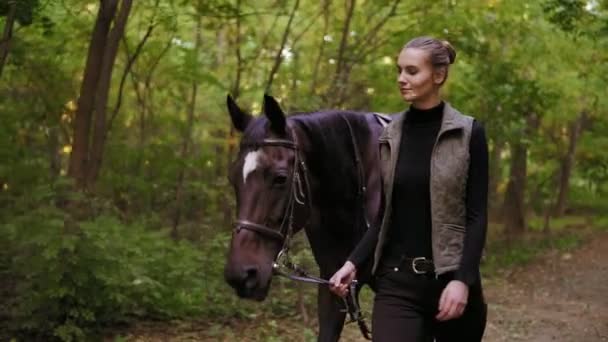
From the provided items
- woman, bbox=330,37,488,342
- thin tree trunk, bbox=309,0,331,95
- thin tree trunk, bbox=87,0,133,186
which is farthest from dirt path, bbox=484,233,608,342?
woman, bbox=330,37,488,342

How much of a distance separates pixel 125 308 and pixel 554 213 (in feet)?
63.1

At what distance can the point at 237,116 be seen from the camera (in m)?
3.84

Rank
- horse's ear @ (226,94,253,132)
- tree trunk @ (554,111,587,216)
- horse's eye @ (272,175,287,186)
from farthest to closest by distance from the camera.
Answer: tree trunk @ (554,111,587,216), horse's ear @ (226,94,253,132), horse's eye @ (272,175,287,186)

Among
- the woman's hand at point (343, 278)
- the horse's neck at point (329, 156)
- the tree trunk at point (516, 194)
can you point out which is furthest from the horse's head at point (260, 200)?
the tree trunk at point (516, 194)

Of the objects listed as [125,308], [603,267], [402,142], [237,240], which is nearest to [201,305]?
[125,308]

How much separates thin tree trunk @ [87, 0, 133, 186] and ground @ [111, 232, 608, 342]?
2682 mm

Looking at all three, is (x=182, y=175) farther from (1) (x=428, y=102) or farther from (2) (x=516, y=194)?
(1) (x=428, y=102)

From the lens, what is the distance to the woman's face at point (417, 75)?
104 inches

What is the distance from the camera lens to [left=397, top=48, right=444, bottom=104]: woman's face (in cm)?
263

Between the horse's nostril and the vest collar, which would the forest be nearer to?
the horse's nostril

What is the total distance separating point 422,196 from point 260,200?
103 centimetres

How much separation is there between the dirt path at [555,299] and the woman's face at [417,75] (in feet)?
19.7

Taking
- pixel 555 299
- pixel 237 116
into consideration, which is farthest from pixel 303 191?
pixel 555 299

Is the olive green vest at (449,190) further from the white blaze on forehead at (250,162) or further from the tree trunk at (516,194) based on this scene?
the tree trunk at (516,194)
